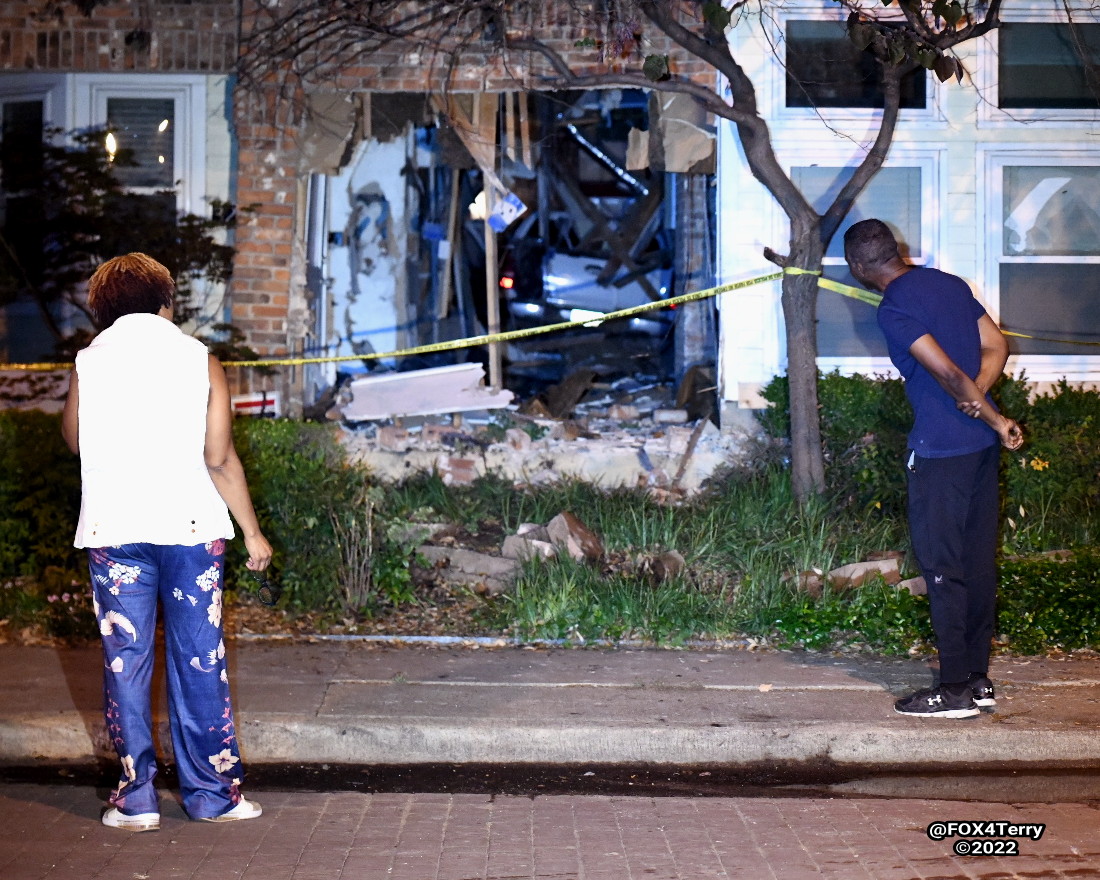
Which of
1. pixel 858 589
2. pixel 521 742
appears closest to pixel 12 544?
pixel 521 742

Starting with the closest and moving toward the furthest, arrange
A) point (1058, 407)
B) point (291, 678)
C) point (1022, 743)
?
1. point (1022, 743)
2. point (291, 678)
3. point (1058, 407)

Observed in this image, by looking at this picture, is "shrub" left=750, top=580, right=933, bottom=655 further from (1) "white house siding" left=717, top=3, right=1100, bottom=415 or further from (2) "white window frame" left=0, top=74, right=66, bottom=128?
(2) "white window frame" left=0, top=74, right=66, bottom=128

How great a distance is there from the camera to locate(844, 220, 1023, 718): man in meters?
5.04

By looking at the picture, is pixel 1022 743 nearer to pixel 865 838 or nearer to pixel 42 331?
pixel 865 838

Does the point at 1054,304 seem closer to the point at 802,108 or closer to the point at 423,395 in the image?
the point at 802,108

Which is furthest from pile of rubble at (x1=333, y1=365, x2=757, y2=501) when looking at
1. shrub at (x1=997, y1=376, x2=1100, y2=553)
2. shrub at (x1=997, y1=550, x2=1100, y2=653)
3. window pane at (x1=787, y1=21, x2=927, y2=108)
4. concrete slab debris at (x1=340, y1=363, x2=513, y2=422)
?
shrub at (x1=997, y1=550, x2=1100, y2=653)

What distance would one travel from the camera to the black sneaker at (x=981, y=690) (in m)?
5.27

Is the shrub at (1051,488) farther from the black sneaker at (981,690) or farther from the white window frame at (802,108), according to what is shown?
the white window frame at (802,108)

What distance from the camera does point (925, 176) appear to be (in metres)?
8.83

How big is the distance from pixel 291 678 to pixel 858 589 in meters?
3.03

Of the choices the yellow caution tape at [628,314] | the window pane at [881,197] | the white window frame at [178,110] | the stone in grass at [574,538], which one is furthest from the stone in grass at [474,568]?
the white window frame at [178,110]

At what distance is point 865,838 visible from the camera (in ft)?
13.4

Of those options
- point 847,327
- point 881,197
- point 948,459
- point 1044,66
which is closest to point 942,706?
point 948,459

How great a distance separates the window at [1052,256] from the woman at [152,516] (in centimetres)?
664
